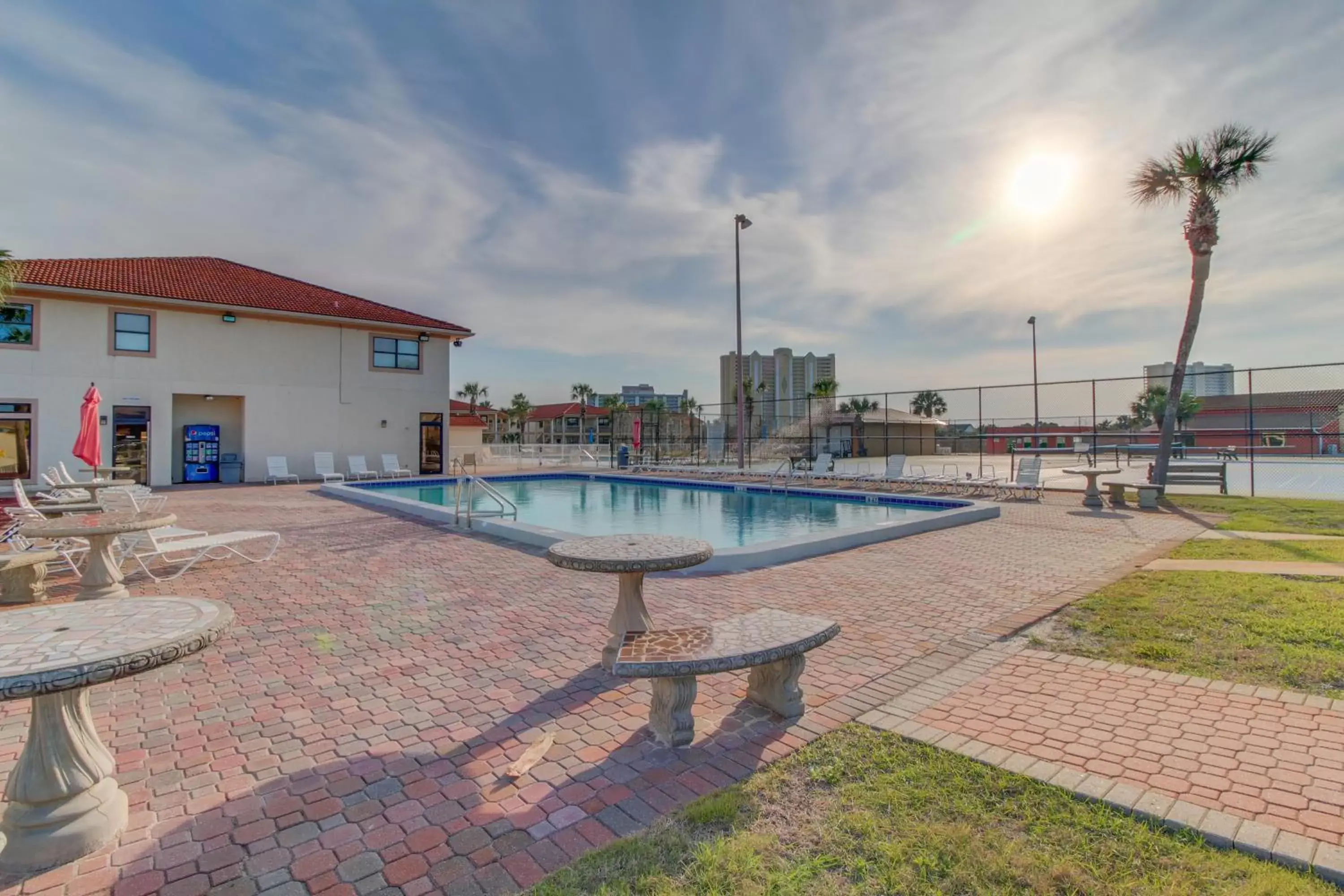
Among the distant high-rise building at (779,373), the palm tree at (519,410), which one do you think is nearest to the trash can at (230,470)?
the distant high-rise building at (779,373)

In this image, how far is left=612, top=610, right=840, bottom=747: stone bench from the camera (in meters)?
2.64

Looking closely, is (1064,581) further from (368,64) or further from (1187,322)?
(368,64)

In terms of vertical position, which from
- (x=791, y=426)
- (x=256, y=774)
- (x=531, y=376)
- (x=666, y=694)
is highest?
(x=531, y=376)

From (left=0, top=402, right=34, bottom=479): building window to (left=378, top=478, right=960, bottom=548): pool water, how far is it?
8554 millimetres

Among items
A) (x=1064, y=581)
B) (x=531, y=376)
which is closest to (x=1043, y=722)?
(x=1064, y=581)

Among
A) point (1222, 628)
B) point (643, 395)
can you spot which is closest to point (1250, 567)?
point (1222, 628)

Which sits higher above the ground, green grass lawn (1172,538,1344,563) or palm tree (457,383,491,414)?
palm tree (457,383,491,414)

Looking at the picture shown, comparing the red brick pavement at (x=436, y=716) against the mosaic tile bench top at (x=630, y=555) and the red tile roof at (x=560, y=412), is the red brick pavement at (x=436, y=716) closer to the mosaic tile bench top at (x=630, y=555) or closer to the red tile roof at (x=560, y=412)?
the mosaic tile bench top at (x=630, y=555)

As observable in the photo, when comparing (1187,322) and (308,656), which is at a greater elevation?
(1187,322)

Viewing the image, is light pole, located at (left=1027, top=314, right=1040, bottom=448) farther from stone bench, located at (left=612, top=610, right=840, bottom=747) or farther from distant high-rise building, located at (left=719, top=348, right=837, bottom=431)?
distant high-rise building, located at (left=719, top=348, right=837, bottom=431)

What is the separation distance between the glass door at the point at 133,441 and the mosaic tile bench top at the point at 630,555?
62.4 feet

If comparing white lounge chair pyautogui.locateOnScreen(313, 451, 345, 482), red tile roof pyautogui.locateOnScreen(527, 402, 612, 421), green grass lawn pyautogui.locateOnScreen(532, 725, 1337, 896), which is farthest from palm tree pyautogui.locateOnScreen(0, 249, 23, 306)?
red tile roof pyautogui.locateOnScreen(527, 402, 612, 421)

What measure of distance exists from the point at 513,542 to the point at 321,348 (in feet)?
50.7

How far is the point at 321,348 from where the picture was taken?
19.6 m
